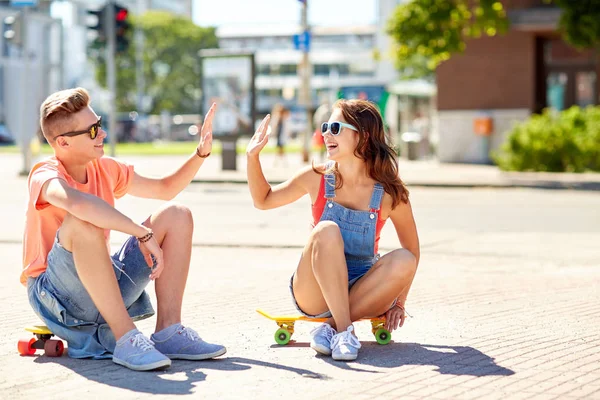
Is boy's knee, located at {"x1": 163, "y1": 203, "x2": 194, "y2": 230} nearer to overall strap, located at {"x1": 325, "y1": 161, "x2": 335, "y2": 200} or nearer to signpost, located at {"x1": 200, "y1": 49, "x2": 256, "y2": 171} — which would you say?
overall strap, located at {"x1": 325, "y1": 161, "x2": 335, "y2": 200}

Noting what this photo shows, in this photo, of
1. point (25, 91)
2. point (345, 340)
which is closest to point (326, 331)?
point (345, 340)

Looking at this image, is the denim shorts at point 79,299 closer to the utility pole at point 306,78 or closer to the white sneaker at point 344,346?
the white sneaker at point 344,346

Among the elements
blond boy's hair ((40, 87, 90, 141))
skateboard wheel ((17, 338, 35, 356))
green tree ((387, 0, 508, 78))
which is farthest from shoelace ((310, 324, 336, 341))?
green tree ((387, 0, 508, 78))

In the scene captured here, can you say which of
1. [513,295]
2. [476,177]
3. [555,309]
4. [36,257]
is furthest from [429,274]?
[476,177]

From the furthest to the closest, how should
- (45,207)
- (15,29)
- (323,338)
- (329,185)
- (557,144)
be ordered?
1. (15,29)
2. (557,144)
3. (329,185)
4. (323,338)
5. (45,207)

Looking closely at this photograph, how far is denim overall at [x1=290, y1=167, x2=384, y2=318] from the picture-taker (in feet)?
18.1

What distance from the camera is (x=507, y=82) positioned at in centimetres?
2938

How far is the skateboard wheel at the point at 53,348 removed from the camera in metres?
5.25

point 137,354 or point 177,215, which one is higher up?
point 177,215

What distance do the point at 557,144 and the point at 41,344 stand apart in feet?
61.1

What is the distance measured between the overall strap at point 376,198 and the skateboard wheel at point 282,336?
76cm

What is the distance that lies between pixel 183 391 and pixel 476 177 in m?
19.0

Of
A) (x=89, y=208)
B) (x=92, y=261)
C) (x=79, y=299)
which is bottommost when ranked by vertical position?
(x=79, y=299)

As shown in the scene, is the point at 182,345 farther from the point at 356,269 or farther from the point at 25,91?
the point at 25,91
